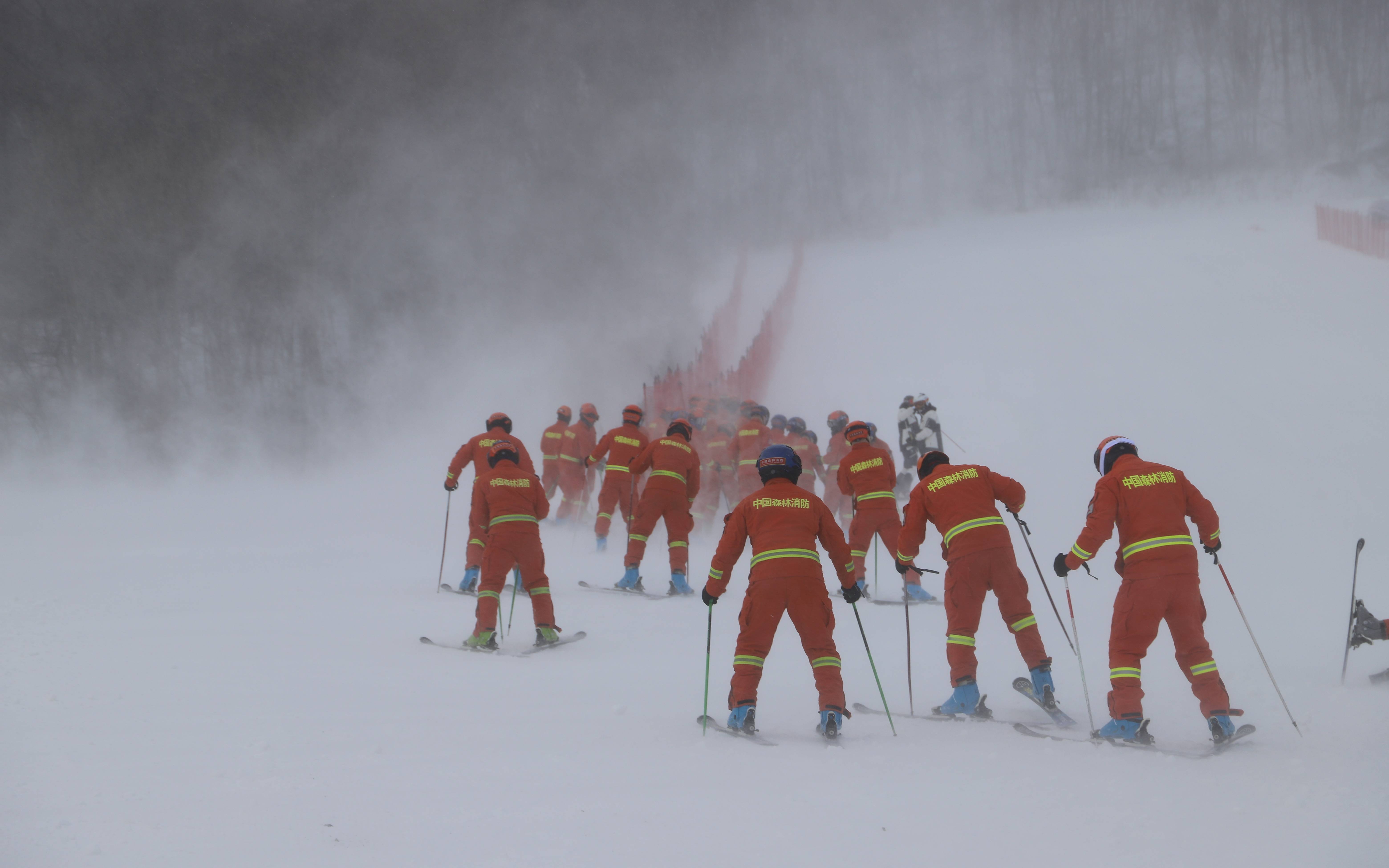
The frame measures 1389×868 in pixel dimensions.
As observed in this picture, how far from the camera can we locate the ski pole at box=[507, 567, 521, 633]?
5.94 metres

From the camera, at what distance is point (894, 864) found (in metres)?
2.62

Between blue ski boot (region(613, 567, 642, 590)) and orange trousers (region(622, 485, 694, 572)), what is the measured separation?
5 centimetres

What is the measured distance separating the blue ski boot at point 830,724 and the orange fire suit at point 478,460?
389cm

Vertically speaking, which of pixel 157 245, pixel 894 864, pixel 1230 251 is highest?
pixel 157 245

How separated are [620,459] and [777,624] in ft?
16.9

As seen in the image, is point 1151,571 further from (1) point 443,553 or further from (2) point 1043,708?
(1) point 443,553

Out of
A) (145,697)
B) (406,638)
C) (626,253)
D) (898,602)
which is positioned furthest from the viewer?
(626,253)

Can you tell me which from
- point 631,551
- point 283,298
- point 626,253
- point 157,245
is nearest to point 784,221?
point 626,253

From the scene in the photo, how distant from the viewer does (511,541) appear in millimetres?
6035

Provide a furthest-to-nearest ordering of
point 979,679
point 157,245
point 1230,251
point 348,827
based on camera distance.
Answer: point 157,245
point 1230,251
point 979,679
point 348,827

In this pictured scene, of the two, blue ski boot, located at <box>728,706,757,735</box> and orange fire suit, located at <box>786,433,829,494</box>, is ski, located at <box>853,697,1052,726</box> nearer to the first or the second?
blue ski boot, located at <box>728,706,757,735</box>

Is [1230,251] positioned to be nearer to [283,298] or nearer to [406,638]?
[406,638]

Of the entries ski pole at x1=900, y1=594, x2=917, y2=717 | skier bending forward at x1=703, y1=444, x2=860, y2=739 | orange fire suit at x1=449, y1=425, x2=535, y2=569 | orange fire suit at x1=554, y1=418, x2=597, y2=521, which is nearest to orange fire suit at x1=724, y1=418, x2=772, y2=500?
orange fire suit at x1=554, y1=418, x2=597, y2=521

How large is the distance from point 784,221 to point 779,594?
39852 millimetres
